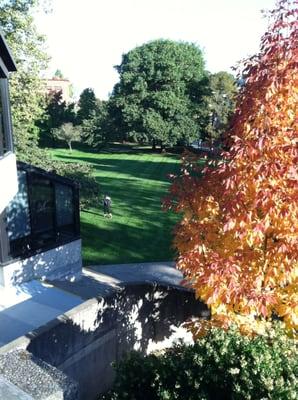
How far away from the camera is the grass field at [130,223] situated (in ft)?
50.2

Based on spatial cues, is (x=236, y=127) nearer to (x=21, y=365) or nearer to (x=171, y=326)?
(x=21, y=365)

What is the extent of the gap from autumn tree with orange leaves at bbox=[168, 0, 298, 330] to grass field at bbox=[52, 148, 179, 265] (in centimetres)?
351

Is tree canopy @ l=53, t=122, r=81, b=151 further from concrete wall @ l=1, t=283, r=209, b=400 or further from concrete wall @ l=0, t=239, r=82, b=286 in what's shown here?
concrete wall @ l=1, t=283, r=209, b=400

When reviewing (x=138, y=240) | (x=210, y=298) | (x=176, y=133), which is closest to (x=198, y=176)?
(x=210, y=298)

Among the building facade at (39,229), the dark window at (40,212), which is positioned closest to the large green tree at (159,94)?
the dark window at (40,212)

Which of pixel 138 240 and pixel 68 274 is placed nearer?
pixel 68 274

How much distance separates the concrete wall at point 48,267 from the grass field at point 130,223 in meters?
1.79

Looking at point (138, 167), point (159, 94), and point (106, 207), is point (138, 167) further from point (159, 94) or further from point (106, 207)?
point (106, 207)

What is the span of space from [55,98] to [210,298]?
6352cm

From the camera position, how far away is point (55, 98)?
6412 cm

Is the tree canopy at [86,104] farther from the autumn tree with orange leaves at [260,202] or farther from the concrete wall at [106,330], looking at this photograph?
the autumn tree with orange leaves at [260,202]

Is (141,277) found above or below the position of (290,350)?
below

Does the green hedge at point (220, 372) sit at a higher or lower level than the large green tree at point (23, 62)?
lower

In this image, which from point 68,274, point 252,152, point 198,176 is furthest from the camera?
point 68,274
